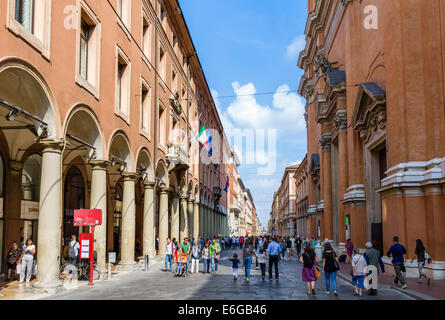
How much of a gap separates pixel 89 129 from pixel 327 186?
21.9m

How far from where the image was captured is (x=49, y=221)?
44.1 feet

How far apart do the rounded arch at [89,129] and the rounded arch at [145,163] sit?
21.1 ft

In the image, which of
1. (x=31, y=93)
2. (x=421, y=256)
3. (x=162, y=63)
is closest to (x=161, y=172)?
(x=162, y=63)

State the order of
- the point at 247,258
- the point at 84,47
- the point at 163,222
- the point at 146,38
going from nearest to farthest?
the point at 84,47 < the point at 247,258 < the point at 146,38 < the point at 163,222

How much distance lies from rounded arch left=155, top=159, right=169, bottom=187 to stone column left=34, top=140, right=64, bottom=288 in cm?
1445

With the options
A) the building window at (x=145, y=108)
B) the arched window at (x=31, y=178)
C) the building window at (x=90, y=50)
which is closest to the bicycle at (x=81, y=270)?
the arched window at (x=31, y=178)

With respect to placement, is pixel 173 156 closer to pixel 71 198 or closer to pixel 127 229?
pixel 71 198

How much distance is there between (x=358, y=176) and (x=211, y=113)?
35000 mm

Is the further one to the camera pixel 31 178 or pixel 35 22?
pixel 31 178

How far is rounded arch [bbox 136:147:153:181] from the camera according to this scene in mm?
24791

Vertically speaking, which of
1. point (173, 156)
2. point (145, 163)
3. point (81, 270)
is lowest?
point (81, 270)

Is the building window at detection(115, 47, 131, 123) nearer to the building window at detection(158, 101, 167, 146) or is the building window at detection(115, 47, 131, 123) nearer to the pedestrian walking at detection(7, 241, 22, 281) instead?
the building window at detection(158, 101, 167, 146)

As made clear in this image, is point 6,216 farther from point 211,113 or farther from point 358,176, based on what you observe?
point 211,113
